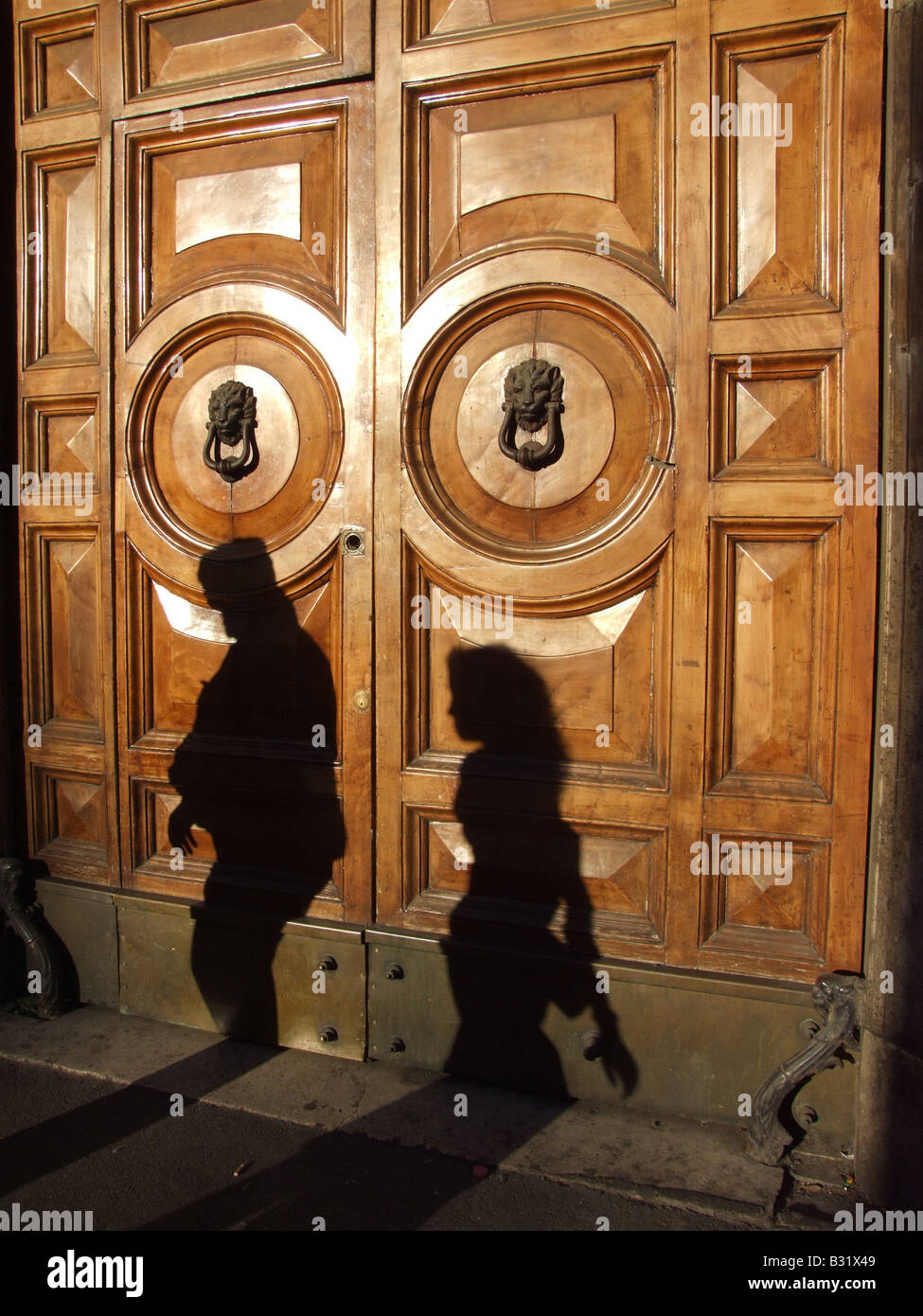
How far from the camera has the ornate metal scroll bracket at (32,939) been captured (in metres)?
3.74

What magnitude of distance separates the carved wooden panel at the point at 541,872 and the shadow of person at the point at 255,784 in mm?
395

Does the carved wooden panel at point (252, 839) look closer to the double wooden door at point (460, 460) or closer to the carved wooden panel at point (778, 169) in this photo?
the double wooden door at point (460, 460)

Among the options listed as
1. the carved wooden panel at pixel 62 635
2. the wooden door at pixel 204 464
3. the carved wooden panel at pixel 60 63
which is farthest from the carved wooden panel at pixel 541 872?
the carved wooden panel at pixel 60 63

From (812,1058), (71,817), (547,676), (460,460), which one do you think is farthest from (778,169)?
(71,817)

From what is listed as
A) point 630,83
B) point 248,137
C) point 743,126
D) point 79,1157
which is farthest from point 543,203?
point 79,1157

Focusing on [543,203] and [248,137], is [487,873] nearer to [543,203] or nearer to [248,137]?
[543,203]

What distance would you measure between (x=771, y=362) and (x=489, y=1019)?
7.88ft

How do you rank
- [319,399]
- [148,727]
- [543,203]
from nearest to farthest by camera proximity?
[543,203] → [319,399] → [148,727]

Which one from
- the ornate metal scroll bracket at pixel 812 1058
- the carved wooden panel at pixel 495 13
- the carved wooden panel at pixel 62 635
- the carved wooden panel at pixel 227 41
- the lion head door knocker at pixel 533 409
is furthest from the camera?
the carved wooden panel at pixel 62 635

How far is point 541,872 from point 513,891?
0.43 ft

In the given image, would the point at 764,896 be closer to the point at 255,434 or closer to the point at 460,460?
the point at 460,460

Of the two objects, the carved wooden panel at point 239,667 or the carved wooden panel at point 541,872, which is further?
the carved wooden panel at point 239,667

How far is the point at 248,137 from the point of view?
3.44 m

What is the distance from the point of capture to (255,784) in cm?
353
